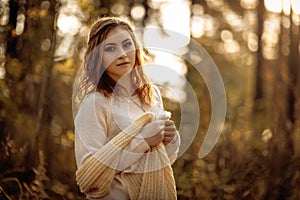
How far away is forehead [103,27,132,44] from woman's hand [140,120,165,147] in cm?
49

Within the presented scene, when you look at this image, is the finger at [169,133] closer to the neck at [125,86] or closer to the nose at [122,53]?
the neck at [125,86]

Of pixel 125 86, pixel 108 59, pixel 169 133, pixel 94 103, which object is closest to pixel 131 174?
pixel 169 133

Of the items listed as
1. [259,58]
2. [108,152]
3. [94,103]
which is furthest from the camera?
[259,58]

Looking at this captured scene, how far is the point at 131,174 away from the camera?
3.06 meters

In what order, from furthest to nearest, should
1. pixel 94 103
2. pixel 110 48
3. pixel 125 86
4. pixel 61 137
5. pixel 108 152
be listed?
pixel 61 137 → pixel 125 86 → pixel 110 48 → pixel 94 103 → pixel 108 152

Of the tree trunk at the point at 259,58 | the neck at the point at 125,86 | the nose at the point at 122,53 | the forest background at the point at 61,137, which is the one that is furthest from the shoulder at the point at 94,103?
→ the tree trunk at the point at 259,58

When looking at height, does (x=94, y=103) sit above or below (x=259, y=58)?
above

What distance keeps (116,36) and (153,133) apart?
0.56 m

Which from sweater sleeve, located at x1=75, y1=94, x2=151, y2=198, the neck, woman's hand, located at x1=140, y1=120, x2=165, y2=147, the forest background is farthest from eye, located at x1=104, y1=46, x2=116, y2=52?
the forest background

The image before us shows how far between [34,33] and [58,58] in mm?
554

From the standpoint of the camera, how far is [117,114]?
10.3ft

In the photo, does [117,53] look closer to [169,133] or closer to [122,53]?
[122,53]

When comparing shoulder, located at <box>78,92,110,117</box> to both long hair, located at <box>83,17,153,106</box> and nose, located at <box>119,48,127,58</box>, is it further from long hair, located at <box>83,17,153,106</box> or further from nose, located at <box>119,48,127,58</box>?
nose, located at <box>119,48,127,58</box>

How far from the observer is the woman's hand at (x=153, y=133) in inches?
120
